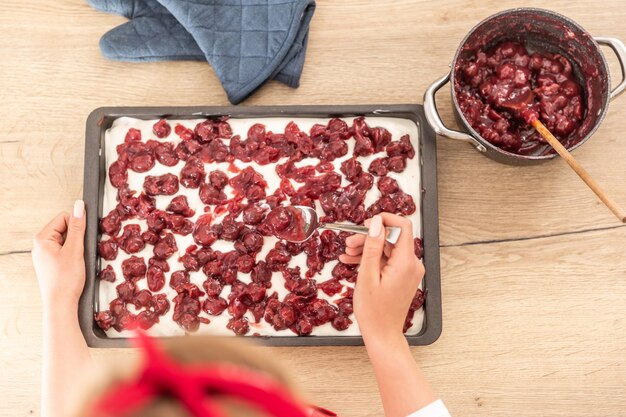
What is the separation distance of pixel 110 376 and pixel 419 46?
0.95m

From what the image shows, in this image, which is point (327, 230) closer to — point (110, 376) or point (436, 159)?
point (436, 159)

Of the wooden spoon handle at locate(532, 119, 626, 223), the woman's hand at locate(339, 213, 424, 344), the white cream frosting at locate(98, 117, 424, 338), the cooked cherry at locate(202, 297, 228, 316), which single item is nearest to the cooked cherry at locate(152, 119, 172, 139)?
the white cream frosting at locate(98, 117, 424, 338)

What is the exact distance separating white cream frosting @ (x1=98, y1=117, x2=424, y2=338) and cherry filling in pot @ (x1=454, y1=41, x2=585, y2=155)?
0.43 ft

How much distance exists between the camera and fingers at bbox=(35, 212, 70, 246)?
115 centimetres

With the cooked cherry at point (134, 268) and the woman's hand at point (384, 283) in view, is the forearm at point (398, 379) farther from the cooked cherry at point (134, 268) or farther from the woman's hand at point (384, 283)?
the cooked cherry at point (134, 268)

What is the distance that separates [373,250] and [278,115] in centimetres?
37

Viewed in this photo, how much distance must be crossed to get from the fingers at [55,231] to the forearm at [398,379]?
63cm

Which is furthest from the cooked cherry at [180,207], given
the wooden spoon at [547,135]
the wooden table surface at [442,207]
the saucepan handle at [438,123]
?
the wooden spoon at [547,135]

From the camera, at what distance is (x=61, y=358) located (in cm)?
110

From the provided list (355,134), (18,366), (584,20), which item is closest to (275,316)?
(355,134)

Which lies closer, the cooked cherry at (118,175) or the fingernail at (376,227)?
the fingernail at (376,227)

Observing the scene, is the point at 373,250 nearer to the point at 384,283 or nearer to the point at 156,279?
the point at 384,283

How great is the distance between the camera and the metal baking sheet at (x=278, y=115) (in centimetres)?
111

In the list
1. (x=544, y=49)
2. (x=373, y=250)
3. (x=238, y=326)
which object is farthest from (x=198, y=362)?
(x=544, y=49)
